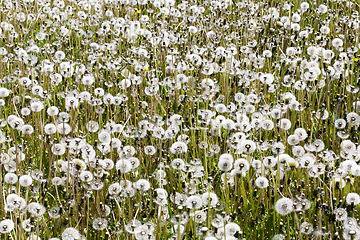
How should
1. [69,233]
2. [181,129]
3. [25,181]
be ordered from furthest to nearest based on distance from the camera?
[181,129], [25,181], [69,233]

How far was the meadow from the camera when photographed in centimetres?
219

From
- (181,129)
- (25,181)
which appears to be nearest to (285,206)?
(181,129)

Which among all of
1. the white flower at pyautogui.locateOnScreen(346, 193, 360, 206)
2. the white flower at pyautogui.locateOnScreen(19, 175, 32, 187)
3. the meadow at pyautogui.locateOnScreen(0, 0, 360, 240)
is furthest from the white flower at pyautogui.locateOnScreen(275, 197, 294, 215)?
the white flower at pyautogui.locateOnScreen(19, 175, 32, 187)

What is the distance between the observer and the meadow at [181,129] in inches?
86.4

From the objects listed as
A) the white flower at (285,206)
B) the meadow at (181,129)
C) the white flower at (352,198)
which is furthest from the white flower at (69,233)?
the white flower at (352,198)

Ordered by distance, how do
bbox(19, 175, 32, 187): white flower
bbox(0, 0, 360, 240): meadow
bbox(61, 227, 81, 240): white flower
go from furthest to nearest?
bbox(19, 175, 32, 187): white flower
bbox(0, 0, 360, 240): meadow
bbox(61, 227, 81, 240): white flower

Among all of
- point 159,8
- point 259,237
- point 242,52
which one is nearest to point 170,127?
point 259,237

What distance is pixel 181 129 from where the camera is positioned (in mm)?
2768

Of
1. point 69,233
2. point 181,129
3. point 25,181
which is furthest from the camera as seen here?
point 181,129

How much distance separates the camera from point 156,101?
3277 millimetres

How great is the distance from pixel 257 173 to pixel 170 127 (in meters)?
0.61

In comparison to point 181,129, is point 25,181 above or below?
below

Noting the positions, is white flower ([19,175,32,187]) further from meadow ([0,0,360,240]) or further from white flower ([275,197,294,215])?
white flower ([275,197,294,215])

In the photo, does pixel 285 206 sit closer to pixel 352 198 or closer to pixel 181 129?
pixel 352 198
